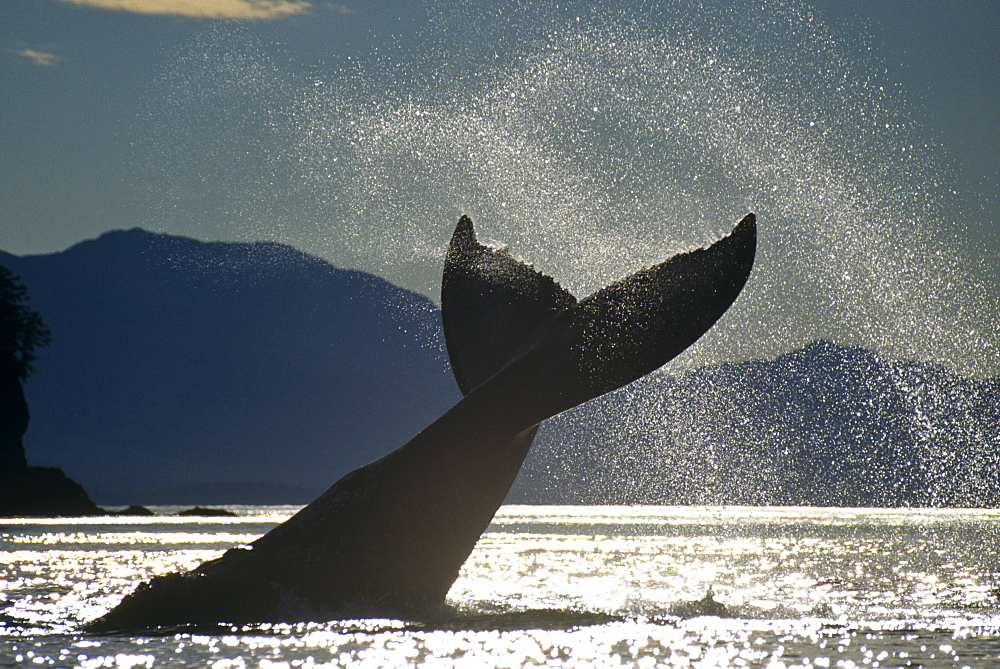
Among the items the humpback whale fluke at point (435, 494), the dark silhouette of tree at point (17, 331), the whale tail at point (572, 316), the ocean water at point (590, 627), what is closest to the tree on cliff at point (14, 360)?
the dark silhouette of tree at point (17, 331)

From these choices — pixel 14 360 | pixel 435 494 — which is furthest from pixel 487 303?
pixel 14 360

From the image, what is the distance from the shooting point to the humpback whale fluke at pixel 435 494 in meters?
13.9

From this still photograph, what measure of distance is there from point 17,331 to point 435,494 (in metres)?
71.7

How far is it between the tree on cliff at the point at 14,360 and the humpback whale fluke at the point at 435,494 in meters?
62.3

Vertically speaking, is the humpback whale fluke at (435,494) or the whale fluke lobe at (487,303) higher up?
the whale fluke lobe at (487,303)

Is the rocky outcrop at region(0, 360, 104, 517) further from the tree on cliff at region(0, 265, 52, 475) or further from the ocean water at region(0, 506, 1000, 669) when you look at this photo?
the ocean water at region(0, 506, 1000, 669)

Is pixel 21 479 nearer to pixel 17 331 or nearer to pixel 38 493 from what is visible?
pixel 38 493

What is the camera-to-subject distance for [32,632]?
16.2m

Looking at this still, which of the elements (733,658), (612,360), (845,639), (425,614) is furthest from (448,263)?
(845,639)

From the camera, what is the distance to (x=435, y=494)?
1462 centimetres

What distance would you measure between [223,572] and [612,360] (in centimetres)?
591

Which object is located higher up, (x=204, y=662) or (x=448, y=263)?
(x=448, y=263)

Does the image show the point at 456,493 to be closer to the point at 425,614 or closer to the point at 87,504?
the point at 425,614

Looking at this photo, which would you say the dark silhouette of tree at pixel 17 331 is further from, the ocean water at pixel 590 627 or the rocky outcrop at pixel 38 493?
the ocean water at pixel 590 627
